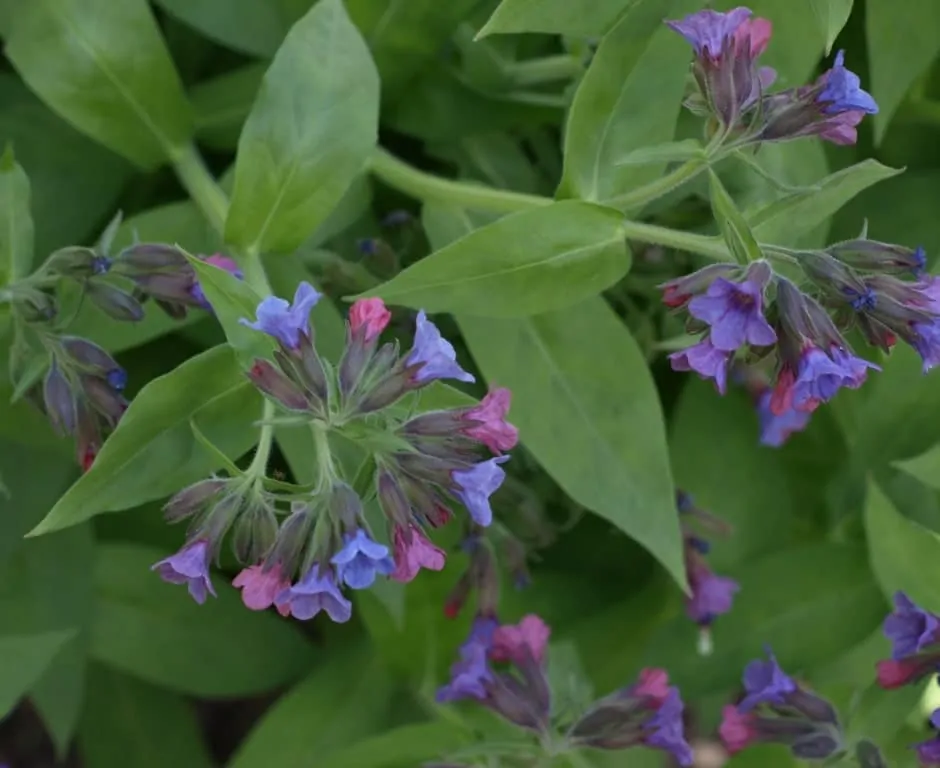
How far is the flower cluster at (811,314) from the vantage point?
45.7 inches

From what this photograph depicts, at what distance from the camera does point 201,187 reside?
5.55 feet

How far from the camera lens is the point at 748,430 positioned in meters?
2.06

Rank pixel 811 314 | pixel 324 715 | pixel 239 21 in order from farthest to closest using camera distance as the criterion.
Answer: pixel 324 715
pixel 239 21
pixel 811 314

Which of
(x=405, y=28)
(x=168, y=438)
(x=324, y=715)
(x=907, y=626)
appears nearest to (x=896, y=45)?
(x=405, y=28)

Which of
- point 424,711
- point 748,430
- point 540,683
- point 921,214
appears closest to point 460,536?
point 540,683

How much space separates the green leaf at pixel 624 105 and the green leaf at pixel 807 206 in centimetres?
20

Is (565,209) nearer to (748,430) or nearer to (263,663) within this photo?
(748,430)


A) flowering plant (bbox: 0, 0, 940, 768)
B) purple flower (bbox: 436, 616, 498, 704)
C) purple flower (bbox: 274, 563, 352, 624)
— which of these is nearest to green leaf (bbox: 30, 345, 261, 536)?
flowering plant (bbox: 0, 0, 940, 768)

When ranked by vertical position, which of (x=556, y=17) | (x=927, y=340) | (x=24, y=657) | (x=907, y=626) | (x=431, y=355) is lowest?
(x=907, y=626)

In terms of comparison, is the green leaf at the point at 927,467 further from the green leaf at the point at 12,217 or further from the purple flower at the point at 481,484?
the green leaf at the point at 12,217

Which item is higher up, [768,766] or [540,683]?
[540,683]

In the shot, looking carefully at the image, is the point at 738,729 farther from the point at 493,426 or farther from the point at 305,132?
the point at 305,132

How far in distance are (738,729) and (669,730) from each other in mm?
173

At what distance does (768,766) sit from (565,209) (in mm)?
1235
